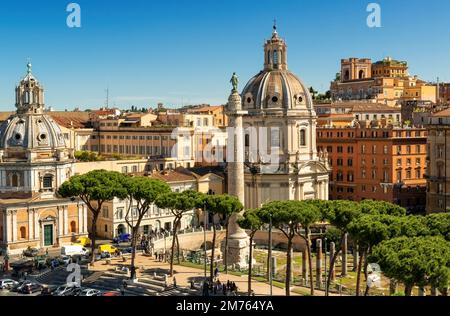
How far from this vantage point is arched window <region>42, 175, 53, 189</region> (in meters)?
47.4

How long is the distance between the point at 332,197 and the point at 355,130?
21.0 feet

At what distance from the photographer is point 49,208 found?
46875mm

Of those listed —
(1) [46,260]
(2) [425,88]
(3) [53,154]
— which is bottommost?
(1) [46,260]

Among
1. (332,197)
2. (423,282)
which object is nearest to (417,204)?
(332,197)

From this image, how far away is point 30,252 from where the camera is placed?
43.5 meters

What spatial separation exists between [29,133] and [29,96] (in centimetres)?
267

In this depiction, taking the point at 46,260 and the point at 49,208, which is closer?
the point at 46,260

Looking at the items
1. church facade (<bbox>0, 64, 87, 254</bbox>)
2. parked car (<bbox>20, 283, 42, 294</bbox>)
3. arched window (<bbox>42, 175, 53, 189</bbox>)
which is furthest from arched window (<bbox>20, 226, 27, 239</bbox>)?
parked car (<bbox>20, 283, 42, 294</bbox>)

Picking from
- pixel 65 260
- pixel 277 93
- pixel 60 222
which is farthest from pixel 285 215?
pixel 277 93

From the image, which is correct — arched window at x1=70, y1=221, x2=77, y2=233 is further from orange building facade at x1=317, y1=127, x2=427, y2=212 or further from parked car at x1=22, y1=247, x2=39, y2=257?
orange building facade at x1=317, y1=127, x2=427, y2=212

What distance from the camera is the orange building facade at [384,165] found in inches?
2267

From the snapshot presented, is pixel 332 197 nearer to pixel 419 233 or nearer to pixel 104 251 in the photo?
pixel 104 251

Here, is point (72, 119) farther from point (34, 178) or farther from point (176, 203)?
point (176, 203)
